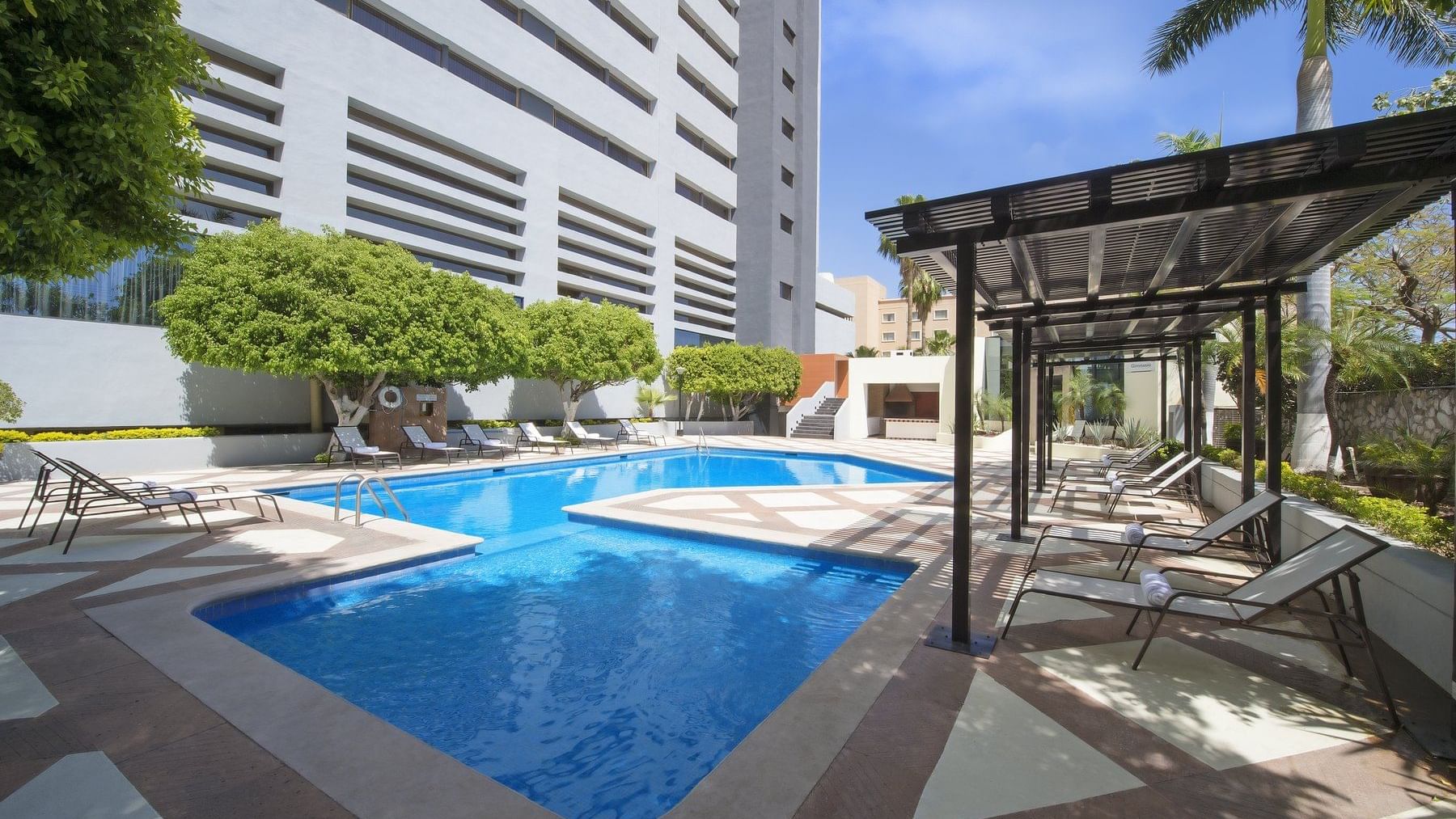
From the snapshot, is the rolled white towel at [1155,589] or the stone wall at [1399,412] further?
the stone wall at [1399,412]

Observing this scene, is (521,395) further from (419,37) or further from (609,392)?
(419,37)

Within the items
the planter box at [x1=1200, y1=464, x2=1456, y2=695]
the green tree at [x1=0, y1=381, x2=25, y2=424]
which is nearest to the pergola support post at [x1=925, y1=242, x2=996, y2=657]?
the planter box at [x1=1200, y1=464, x2=1456, y2=695]

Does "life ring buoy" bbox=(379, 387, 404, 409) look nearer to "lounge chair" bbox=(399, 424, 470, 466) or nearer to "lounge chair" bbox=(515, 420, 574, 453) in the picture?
"lounge chair" bbox=(399, 424, 470, 466)

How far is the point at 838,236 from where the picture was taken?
5275 cm

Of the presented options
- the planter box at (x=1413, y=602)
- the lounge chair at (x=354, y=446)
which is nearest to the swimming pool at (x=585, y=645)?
the planter box at (x=1413, y=602)

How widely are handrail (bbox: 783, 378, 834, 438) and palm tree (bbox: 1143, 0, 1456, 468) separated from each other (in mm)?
18744

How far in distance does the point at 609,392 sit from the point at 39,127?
23756 mm

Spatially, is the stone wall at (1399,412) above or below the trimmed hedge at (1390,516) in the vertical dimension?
above

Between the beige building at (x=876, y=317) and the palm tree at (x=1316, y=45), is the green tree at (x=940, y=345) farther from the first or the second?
the beige building at (x=876, y=317)

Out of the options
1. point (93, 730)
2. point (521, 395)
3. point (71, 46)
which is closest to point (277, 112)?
point (521, 395)

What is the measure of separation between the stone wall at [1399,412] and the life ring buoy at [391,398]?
19.6 m

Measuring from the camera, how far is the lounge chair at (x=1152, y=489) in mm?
8141

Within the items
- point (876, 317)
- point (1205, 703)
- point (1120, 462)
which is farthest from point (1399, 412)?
point (876, 317)

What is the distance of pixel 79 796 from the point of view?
2.37 meters
